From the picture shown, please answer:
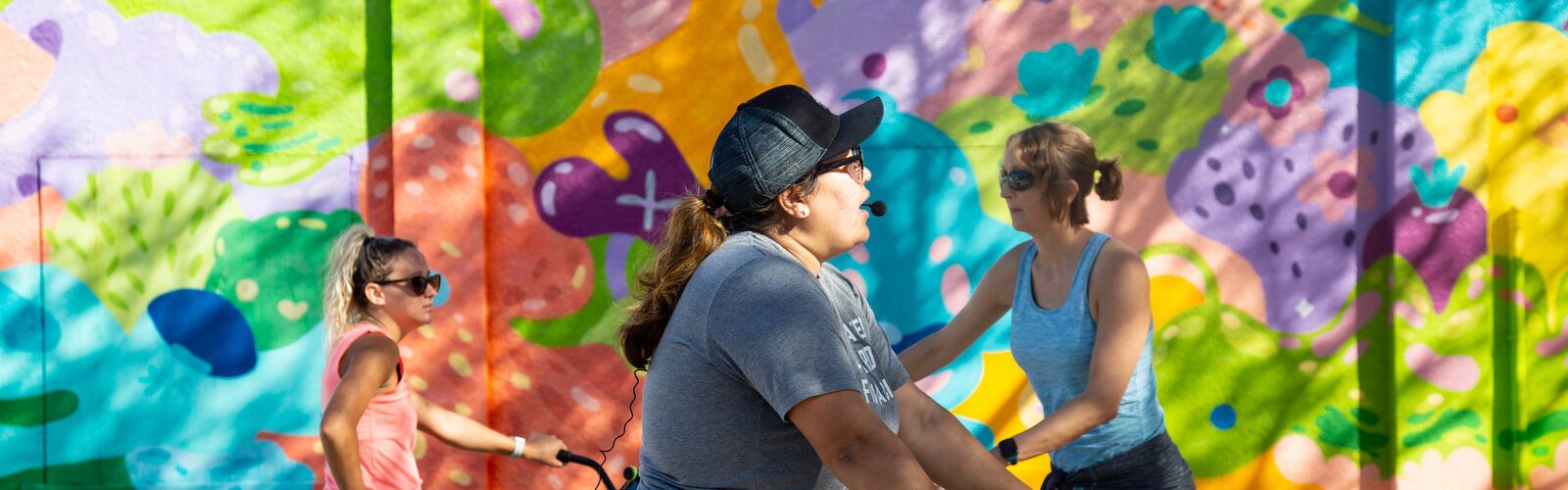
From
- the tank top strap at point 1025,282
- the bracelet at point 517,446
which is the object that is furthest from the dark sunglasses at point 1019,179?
the bracelet at point 517,446

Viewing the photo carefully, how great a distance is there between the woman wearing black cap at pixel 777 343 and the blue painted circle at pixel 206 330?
4.01 metres

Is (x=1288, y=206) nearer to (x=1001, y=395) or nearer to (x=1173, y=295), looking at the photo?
(x=1173, y=295)

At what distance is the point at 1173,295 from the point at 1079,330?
245 centimetres

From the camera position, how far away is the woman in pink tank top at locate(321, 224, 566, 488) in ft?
12.4

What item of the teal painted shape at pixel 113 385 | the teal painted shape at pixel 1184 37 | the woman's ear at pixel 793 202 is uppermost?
the woman's ear at pixel 793 202

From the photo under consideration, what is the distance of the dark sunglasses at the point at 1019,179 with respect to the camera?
3.90m

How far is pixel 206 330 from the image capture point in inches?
232

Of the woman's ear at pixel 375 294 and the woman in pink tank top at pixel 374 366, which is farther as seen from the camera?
the woman's ear at pixel 375 294

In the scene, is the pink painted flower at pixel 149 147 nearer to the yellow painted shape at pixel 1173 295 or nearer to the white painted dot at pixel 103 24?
the white painted dot at pixel 103 24

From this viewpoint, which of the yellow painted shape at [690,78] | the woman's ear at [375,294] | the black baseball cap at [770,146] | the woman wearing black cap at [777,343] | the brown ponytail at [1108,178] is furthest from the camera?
the yellow painted shape at [690,78]

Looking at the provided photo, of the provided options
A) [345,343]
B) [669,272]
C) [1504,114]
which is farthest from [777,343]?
[1504,114]

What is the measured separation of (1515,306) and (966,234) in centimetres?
240

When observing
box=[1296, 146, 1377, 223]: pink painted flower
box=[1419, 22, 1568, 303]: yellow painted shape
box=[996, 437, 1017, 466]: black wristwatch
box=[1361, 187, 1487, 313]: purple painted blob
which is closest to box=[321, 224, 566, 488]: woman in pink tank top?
box=[996, 437, 1017, 466]: black wristwatch

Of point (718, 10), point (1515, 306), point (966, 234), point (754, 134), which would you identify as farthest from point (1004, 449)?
point (1515, 306)
